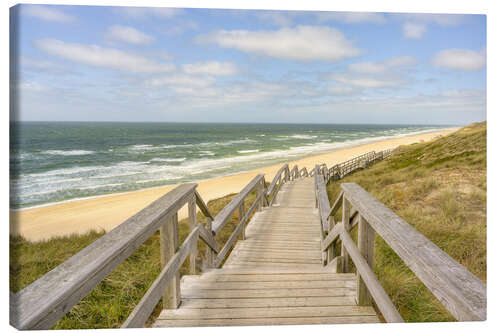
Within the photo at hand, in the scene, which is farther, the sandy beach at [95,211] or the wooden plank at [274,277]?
the sandy beach at [95,211]

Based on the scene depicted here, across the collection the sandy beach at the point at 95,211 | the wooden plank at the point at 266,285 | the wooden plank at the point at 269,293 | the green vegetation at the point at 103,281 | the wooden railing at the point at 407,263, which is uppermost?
the wooden railing at the point at 407,263

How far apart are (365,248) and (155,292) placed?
4.02ft

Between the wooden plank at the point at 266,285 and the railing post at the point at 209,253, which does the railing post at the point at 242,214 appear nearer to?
the railing post at the point at 209,253

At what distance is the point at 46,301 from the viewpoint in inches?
32.3

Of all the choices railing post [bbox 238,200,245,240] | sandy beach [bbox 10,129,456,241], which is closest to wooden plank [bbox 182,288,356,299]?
railing post [bbox 238,200,245,240]

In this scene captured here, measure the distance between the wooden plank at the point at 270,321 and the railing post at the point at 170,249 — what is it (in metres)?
0.11

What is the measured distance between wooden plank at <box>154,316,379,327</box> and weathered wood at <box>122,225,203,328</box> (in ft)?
1.11

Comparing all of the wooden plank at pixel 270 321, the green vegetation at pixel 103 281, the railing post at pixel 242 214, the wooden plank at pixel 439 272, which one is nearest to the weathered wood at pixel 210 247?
the green vegetation at pixel 103 281

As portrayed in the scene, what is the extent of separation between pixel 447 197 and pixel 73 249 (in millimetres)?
6270

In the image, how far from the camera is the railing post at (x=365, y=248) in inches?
67.6

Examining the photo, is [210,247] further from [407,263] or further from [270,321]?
[407,263]

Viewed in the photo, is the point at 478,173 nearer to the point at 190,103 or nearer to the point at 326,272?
Answer: the point at 326,272

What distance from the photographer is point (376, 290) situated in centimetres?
144

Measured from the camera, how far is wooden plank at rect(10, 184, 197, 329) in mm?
812
